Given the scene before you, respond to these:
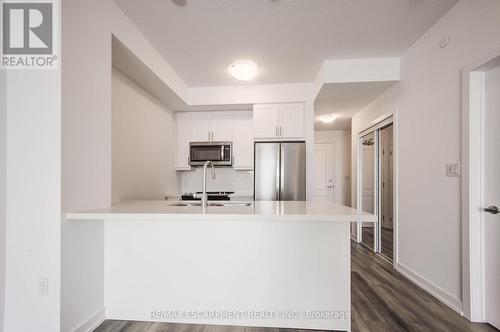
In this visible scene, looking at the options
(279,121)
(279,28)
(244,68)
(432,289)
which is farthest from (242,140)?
(432,289)

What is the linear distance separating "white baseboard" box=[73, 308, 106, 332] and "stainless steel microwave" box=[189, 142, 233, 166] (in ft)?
7.99

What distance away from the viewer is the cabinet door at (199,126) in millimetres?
4129

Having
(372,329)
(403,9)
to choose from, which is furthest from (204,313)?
(403,9)

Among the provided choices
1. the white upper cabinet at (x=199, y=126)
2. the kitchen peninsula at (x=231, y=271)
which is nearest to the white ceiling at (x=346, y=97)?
the white upper cabinet at (x=199, y=126)

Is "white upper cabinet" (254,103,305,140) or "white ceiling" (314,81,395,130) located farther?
"white upper cabinet" (254,103,305,140)

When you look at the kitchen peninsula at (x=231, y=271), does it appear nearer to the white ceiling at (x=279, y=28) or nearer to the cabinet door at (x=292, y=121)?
Result: the white ceiling at (x=279, y=28)

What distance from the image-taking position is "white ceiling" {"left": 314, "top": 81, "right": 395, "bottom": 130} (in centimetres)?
306

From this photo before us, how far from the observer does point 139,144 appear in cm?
304

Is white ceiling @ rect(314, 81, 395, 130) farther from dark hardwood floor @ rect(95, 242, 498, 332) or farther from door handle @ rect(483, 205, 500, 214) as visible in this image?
dark hardwood floor @ rect(95, 242, 498, 332)

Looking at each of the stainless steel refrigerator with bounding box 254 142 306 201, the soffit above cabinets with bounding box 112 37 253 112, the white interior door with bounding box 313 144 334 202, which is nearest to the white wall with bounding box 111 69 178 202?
the soffit above cabinets with bounding box 112 37 253 112

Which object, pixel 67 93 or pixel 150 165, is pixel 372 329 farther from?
pixel 150 165

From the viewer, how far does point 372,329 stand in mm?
1774

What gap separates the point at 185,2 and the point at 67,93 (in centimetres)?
118

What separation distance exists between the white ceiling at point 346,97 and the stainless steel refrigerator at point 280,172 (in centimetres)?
79
